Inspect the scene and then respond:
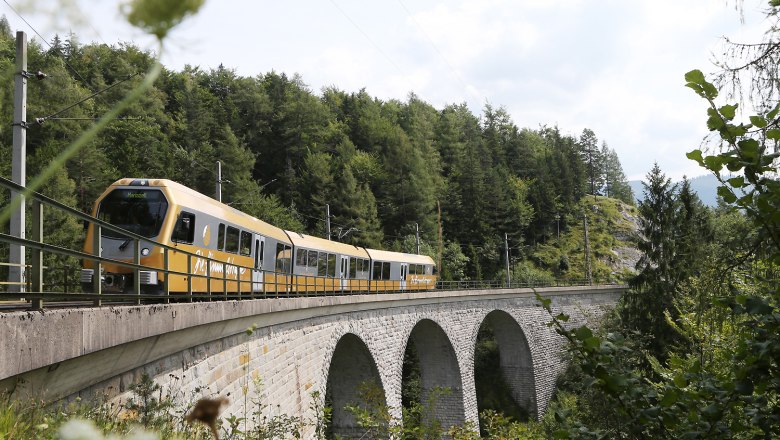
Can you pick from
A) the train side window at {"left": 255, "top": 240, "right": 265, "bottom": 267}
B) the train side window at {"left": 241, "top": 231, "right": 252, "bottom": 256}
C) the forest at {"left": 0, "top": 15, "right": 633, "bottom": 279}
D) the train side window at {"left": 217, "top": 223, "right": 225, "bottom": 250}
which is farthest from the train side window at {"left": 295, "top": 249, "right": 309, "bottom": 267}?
the forest at {"left": 0, "top": 15, "right": 633, "bottom": 279}

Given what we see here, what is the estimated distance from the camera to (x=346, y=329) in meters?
17.6

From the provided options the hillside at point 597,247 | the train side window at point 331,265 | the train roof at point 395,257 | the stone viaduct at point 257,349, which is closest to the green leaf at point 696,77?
the stone viaduct at point 257,349

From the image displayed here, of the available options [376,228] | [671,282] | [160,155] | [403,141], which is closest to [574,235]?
[403,141]

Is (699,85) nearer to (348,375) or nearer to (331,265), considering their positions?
(348,375)

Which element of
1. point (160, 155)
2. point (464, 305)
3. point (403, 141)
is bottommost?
point (464, 305)

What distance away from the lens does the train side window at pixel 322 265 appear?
22156 millimetres

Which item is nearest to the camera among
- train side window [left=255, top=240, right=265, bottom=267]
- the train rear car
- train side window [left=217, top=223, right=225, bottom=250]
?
the train rear car

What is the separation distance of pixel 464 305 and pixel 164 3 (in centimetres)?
3205

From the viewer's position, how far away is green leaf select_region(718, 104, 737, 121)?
273 centimetres

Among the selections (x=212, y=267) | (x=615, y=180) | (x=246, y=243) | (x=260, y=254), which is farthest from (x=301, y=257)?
(x=615, y=180)

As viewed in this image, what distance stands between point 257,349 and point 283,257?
327 inches

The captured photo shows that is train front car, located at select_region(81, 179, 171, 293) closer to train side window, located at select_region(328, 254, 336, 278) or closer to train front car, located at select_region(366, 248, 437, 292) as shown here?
train side window, located at select_region(328, 254, 336, 278)

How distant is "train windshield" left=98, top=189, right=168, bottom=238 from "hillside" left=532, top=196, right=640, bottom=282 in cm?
5887

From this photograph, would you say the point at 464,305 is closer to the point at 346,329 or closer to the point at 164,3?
the point at 346,329
